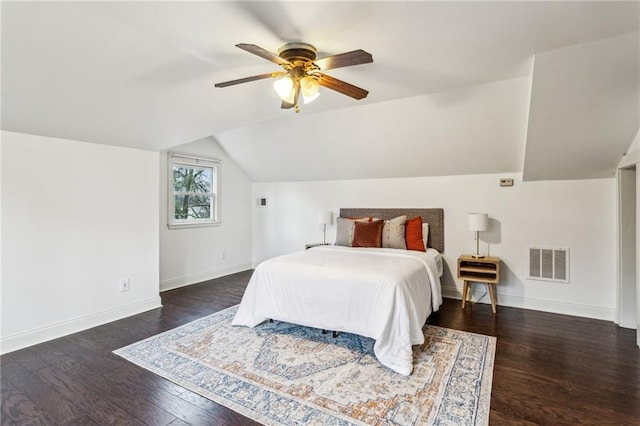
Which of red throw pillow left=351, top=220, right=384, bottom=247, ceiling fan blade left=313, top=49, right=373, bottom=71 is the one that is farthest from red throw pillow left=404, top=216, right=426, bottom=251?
ceiling fan blade left=313, top=49, right=373, bottom=71

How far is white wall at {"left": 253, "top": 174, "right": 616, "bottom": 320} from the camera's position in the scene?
11.6 ft

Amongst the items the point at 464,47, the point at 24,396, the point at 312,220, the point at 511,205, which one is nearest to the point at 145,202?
the point at 24,396

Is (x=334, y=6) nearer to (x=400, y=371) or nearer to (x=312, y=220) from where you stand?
(x=400, y=371)

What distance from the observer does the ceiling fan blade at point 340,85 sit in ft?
6.93

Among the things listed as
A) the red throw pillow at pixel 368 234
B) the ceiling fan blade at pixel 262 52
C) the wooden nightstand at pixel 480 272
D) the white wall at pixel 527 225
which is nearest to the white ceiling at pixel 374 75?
the ceiling fan blade at pixel 262 52

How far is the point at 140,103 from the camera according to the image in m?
2.86

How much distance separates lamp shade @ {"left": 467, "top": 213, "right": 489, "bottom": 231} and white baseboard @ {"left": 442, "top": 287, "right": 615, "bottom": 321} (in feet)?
2.93

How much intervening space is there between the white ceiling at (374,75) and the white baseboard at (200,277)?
6.77 ft

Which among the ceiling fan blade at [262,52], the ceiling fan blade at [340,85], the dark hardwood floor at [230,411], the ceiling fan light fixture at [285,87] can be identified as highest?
the ceiling fan blade at [262,52]

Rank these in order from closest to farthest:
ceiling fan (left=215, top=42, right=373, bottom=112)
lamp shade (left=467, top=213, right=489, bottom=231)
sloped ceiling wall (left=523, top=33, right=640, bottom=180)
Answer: ceiling fan (left=215, top=42, right=373, bottom=112) → sloped ceiling wall (left=523, top=33, right=640, bottom=180) → lamp shade (left=467, top=213, right=489, bottom=231)

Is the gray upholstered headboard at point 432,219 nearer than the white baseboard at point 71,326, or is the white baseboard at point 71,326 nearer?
the white baseboard at point 71,326

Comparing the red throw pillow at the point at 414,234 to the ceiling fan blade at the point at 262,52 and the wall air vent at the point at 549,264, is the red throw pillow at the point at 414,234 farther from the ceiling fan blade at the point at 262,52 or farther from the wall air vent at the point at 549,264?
the ceiling fan blade at the point at 262,52

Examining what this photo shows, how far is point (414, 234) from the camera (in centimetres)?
421

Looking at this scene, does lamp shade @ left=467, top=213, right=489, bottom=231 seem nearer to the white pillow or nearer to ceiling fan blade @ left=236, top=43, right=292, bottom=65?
the white pillow
